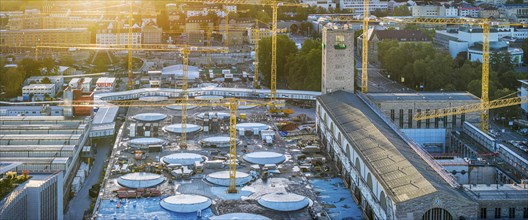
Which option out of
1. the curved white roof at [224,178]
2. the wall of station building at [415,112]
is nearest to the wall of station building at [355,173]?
the wall of station building at [415,112]

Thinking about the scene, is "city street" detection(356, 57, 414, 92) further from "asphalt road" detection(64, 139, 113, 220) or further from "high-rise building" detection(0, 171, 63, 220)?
"high-rise building" detection(0, 171, 63, 220)

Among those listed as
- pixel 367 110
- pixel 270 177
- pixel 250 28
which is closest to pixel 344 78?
pixel 367 110

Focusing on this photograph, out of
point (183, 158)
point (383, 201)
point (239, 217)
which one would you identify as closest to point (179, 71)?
point (183, 158)

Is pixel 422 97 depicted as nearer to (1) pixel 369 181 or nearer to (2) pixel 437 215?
(1) pixel 369 181

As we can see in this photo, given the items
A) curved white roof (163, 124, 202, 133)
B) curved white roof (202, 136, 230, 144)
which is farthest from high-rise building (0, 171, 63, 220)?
curved white roof (163, 124, 202, 133)

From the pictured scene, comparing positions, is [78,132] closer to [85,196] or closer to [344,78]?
[85,196]
